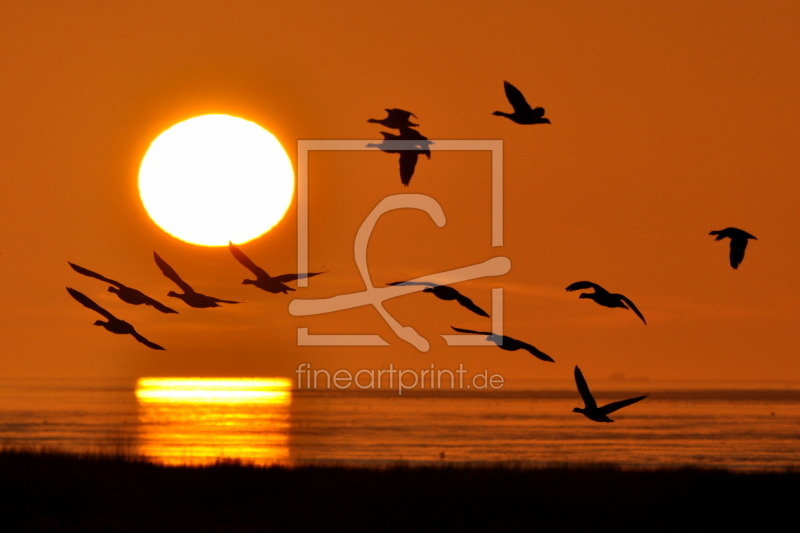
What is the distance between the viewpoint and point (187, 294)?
14.3 metres

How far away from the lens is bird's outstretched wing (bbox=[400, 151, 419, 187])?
51.9ft

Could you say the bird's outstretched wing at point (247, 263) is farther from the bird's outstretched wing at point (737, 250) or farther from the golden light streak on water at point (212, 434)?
the golden light streak on water at point (212, 434)

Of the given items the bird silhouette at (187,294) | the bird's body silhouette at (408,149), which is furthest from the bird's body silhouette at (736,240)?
the bird silhouette at (187,294)

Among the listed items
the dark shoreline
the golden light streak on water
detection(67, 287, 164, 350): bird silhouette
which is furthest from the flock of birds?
the golden light streak on water

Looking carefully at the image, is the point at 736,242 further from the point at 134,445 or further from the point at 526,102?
the point at 134,445

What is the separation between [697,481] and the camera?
3108 centimetres

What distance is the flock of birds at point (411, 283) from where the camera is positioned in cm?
1316

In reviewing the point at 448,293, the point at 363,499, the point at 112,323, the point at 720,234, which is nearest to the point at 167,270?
the point at 112,323

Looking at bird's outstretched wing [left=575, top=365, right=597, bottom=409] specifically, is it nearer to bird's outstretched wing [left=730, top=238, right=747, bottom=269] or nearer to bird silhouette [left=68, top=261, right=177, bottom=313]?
bird's outstretched wing [left=730, top=238, right=747, bottom=269]

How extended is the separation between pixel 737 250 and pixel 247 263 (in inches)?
290

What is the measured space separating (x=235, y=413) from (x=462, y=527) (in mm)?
86159

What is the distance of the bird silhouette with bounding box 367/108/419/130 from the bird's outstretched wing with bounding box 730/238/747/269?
522cm

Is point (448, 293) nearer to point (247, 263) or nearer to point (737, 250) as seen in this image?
point (247, 263)

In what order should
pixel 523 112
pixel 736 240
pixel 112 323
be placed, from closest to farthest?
pixel 112 323
pixel 523 112
pixel 736 240
